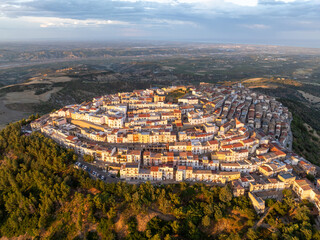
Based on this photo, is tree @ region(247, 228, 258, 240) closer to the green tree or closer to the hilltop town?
the hilltop town

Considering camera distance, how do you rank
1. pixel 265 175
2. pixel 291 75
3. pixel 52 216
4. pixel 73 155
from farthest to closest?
pixel 291 75, pixel 73 155, pixel 265 175, pixel 52 216

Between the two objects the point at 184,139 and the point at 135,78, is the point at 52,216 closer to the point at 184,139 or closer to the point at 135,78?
the point at 184,139

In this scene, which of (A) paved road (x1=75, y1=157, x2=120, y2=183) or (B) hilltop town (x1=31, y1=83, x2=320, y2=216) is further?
(A) paved road (x1=75, y1=157, x2=120, y2=183)

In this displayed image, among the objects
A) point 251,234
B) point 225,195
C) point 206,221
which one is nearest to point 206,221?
point 206,221

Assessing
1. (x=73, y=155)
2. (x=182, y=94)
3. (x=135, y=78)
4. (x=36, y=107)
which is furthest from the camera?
(x=135, y=78)

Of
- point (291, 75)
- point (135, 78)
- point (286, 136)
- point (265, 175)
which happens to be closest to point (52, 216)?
point (265, 175)

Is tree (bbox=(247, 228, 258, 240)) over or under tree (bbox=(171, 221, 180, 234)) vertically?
over

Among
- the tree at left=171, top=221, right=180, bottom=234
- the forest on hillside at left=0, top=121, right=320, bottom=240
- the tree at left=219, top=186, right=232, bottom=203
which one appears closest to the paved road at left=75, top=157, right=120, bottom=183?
the forest on hillside at left=0, top=121, right=320, bottom=240

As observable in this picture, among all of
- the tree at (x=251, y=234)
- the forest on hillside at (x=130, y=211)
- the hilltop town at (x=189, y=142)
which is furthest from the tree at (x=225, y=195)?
the tree at (x=251, y=234)
